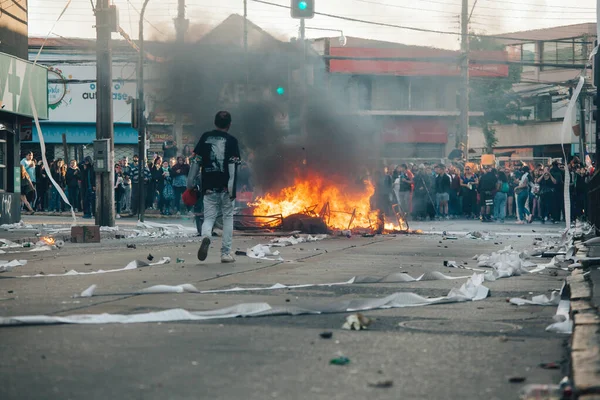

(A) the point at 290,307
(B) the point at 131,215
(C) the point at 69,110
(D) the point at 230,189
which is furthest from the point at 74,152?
(A) the point at 290,307

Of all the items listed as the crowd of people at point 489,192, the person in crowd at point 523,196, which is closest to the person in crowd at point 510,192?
the crowd of people at point 489,192

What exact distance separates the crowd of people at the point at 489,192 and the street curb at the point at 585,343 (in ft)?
59.8

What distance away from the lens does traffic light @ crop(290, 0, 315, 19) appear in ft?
69.6

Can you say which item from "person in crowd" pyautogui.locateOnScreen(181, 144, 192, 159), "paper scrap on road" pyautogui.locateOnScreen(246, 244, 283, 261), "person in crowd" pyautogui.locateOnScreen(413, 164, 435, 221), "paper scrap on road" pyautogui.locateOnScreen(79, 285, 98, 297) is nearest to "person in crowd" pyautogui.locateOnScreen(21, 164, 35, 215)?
"person in crowd" pyautogui.locateOnScreen(181, 144, 192, 159)

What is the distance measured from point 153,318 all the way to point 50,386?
2071 millimetres

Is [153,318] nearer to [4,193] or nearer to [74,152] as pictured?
[4,193]

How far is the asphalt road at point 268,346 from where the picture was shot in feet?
13.8

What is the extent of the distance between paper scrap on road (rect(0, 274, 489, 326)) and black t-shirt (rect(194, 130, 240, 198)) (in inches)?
174

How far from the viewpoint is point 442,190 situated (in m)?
28.7

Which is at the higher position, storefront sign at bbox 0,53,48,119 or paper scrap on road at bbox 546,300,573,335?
storefront sign at bbox 0,53,48,119

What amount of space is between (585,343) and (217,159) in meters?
7.28

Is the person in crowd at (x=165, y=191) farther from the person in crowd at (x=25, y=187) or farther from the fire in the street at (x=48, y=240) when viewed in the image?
the fire in the street at (x=48, y=240)

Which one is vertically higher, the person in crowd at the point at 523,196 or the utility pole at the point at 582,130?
the utility pole at the point at 582,130

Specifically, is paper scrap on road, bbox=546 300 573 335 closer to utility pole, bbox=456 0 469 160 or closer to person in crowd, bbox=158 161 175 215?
person in crowd, bbox=158 161 175 215
